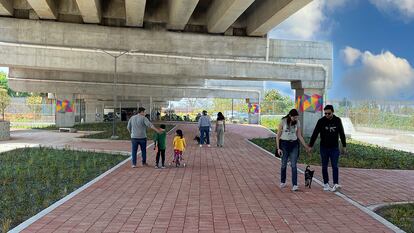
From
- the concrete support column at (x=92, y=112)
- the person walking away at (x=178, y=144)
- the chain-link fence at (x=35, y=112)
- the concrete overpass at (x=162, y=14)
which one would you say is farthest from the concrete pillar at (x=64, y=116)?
the person walking away at (x=178, y=144)

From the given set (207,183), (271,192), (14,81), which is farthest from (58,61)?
(14,81)

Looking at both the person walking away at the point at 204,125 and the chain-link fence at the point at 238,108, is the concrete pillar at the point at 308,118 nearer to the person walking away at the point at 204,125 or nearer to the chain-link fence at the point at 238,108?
the person walking away at the point at 204,125

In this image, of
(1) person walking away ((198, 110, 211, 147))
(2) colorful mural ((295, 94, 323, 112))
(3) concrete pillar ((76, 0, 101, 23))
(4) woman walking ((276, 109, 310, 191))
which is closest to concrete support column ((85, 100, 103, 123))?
(2) colorful mural ((295, 94, 323, 112))

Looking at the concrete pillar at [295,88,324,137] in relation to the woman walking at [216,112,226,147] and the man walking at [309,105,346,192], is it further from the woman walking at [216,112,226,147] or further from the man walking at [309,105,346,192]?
the man walking at [309,105,346,192]

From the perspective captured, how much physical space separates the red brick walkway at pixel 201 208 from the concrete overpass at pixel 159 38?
20.6 feet

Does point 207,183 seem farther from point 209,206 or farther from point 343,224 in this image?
point 343,224

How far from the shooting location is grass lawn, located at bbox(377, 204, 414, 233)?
7.49 meters

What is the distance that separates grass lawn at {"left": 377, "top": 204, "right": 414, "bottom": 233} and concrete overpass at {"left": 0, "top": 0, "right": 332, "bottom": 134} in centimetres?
749

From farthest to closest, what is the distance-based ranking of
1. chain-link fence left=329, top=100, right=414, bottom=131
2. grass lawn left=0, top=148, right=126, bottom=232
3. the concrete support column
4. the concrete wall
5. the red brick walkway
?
1. the concrete support column
2. chain-link fence left=329, top=100, right=414, bottom=131
3. the concrete wall
4. grass lawn left=0, top=148, right=126, bottom=232
5. the red brick walkway

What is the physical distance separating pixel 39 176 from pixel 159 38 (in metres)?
9.95

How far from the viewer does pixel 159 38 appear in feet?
67.9

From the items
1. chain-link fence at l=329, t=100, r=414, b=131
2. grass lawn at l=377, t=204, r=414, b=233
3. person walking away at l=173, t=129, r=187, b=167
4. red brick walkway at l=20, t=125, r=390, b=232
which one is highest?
chain-link fence at l=329, t=100, r=414, b=131

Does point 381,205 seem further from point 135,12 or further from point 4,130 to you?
point 4,130

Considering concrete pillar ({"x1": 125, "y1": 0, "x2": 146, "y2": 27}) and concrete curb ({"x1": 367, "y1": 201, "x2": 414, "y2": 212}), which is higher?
concrete pillar ({"x1": 125, "y1": 0, "x2": 146, "y2": 27})
